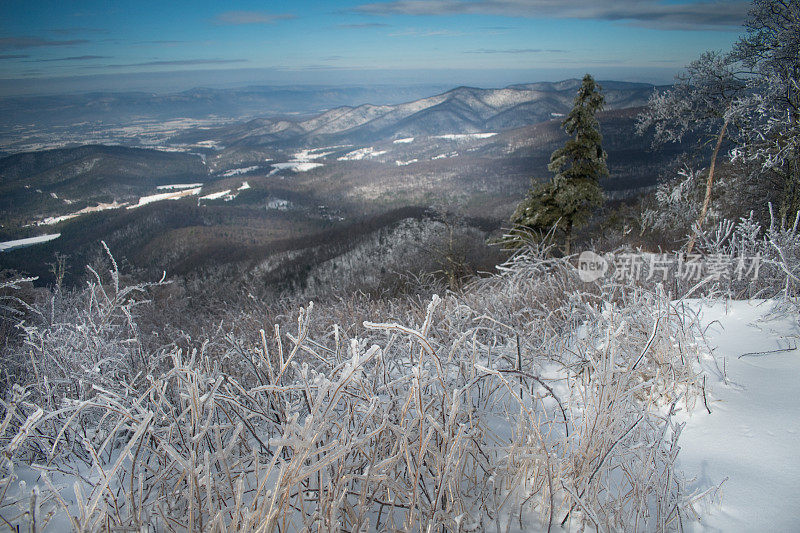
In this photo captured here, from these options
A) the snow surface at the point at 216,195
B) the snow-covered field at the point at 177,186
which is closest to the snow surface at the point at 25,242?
the snow surface at the point at 216,195

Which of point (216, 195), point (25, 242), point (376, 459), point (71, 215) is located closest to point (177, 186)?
point (71, 215)

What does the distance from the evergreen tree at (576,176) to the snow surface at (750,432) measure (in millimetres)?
12811

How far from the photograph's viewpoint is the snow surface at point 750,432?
1301 millimetres

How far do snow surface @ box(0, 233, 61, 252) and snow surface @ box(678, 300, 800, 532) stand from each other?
512 ft

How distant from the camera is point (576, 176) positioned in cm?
1656

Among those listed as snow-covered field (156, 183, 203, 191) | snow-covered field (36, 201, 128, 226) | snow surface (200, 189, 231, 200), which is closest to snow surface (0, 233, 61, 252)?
snow-covered field (36, 201, 128, 226)

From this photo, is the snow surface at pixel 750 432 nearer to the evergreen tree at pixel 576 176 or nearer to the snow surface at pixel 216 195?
the evergreen tree at pixel 576 176

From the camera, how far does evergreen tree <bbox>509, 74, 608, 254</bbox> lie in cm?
1518

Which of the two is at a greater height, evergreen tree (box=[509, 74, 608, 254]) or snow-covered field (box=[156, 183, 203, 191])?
evergreen tree (box=[509, 74, 608, 254])

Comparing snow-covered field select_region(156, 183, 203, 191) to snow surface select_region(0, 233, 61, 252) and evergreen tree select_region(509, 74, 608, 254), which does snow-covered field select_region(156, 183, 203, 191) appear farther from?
evergreen tree select_region(509, 74, 608, 254)

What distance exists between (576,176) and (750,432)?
1671 cm

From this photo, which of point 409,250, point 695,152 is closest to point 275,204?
point 409,250

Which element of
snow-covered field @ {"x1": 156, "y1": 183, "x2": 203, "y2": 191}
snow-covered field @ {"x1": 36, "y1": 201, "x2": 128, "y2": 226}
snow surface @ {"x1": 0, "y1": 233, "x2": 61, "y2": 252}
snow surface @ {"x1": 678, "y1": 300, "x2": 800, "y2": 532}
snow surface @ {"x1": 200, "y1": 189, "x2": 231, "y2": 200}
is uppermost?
snow surface @ {"x1": 678, "y1": 300, "x2": 800, "y2": 532}

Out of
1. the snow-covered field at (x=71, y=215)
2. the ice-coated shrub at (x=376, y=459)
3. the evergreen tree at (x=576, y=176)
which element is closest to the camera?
the ice-coated shrub at (x=376, y=459)
